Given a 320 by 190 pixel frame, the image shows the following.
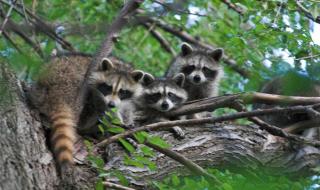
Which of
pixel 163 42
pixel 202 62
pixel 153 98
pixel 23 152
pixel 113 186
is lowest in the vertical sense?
pixel 113 186

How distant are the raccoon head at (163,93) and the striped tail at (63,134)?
1.42 metres

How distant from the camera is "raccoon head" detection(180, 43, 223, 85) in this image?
6.19m

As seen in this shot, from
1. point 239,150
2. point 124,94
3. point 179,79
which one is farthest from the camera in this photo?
point 179,79

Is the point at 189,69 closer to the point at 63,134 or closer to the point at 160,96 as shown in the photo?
the point at 160,96

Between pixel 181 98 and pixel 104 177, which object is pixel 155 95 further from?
pixel 104 177

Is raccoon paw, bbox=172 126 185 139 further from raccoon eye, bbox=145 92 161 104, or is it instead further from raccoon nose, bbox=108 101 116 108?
raccoon eye, bbox=145 92 161 104

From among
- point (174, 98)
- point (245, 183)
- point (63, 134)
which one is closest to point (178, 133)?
point (63, 134)

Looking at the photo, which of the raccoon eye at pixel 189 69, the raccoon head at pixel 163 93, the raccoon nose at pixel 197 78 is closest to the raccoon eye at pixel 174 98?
the raccoon head at pixel 163 93

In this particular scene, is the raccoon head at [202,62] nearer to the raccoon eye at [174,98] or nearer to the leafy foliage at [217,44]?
the leafy foliage at [217,44]

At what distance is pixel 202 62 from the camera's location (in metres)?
6.27

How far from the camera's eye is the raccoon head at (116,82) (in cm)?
475

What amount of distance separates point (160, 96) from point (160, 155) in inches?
60.9

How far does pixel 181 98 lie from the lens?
539cm

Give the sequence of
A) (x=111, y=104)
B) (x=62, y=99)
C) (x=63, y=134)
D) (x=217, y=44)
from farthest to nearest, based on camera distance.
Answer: (x=217, y=44), (x=111, y=104), (x=62, y=99), (x=63, y=134)
